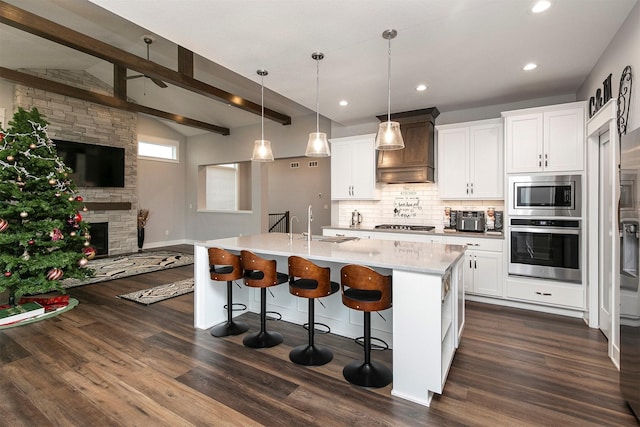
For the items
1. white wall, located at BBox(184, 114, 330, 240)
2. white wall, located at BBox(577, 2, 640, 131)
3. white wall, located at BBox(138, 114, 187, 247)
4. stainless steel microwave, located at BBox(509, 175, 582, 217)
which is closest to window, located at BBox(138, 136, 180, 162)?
white wall, located at BBox(138, 114, 187, 247)

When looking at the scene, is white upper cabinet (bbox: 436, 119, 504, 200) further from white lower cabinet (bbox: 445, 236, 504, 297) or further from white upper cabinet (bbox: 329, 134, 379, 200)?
white upper cabinet (bbox: 329, 134, 379, 200)

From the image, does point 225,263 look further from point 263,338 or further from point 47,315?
point 47,315

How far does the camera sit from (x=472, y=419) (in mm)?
1969

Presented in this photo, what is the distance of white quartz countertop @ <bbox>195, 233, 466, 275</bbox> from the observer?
2270mm

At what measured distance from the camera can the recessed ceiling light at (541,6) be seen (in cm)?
235

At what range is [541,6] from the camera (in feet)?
7.84

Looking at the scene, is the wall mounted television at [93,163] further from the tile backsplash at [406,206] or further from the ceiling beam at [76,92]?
the tile backsplash at [406,206]

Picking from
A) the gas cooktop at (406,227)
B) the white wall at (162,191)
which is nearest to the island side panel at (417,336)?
the gas cooktop at (406,227)

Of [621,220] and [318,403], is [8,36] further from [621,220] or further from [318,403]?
[621,220]

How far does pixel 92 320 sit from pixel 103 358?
1105mm

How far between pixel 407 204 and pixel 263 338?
11.2ft

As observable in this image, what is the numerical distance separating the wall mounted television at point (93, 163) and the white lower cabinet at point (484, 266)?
7420 millimetres

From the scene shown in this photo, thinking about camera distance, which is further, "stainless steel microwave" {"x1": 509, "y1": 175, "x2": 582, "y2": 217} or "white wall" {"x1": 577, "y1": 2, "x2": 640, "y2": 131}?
"stainless steel microwave" {"x1": 509, "y1": 175, "x2": 582, "y2": 217}

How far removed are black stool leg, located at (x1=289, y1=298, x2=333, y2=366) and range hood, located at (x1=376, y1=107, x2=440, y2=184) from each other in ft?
9.72
